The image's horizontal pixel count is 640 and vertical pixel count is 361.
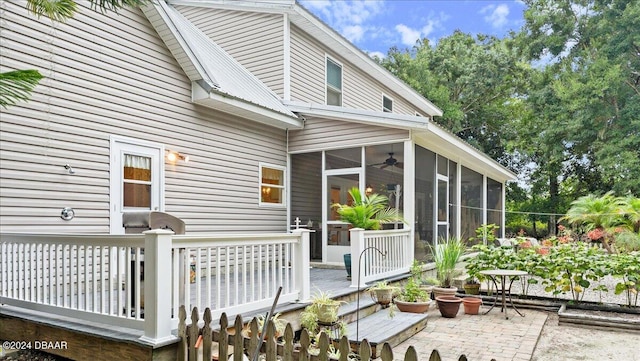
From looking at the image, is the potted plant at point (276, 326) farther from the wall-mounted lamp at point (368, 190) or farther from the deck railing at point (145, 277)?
the wall-mounted lamp at point (368, 190)

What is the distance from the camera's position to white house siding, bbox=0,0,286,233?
534cm

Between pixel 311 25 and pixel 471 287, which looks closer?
pixel 471 287

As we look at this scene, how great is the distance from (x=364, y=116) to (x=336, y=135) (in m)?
0.84

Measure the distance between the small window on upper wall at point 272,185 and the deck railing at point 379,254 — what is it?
2.73m

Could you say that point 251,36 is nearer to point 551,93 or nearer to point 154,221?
point 154,221

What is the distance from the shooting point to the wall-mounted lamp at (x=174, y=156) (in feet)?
23.1

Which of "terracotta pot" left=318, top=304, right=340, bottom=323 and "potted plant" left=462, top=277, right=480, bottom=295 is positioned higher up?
"terracotta pot" left=318, top=304, right=340, bottom=323

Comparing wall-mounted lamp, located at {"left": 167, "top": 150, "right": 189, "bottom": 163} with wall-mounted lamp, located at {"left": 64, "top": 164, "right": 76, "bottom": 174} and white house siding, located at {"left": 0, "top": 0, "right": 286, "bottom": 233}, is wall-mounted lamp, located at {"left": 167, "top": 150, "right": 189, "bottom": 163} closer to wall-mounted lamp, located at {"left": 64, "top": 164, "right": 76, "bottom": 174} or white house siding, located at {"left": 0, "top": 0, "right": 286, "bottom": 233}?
white house siding, located at {"left": 0, "top": 0, "right": 286, "bottom": 233}

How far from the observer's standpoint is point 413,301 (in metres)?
6.14

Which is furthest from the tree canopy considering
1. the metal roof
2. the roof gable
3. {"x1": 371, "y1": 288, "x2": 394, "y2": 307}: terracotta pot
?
{"x1": 371, "y1": 288, "x2": 394, "y2": 307}: terracotta pot

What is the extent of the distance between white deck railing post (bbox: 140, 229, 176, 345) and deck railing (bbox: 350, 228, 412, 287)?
120 inches

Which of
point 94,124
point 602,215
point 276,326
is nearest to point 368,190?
point 276,326

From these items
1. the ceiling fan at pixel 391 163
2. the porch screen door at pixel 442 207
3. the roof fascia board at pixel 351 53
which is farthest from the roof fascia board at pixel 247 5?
the porch screen door at pixel 442 207

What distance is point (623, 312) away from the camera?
21.4 feet
